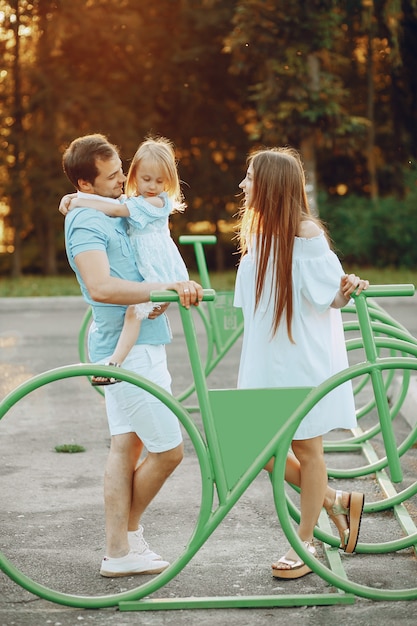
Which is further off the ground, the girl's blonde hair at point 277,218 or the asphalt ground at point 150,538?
the girl's blonde hair at point 277,218

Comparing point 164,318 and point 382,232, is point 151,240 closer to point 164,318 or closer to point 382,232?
point 164,318

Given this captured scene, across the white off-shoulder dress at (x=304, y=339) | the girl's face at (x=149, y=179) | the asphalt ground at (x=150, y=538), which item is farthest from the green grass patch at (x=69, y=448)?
the girl's face at (x=149, y=179)

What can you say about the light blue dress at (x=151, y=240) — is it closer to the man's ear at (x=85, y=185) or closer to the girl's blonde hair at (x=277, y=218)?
the man's ear at (x=85, y=185)

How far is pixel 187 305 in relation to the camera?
3678 mm

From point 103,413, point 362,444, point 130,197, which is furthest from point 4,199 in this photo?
point 130,197

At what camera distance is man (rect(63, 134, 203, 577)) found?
3943 mm

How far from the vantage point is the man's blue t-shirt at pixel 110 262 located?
3.91 meters

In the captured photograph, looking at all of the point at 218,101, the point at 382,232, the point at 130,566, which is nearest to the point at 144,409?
the point at 130,566

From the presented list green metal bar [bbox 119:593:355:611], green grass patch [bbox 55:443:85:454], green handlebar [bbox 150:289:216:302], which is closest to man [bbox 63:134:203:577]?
green handlebar [bbox 150:289:216:302]

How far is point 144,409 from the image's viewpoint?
3.97 meters

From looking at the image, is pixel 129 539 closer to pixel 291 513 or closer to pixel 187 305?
pixel 291 513

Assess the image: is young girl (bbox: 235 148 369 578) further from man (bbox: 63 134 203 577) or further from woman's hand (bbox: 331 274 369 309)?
man (bbox: 63 134 203 577)

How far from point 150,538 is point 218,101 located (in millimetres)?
25253

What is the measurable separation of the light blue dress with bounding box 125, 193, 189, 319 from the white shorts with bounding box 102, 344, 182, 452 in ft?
0.63
